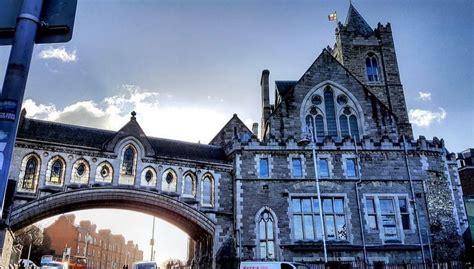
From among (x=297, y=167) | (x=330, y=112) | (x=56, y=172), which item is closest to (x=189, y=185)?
(x=297, y=167)

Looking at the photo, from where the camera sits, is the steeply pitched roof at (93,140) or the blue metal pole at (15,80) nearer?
the blue metal pole at (15,80)

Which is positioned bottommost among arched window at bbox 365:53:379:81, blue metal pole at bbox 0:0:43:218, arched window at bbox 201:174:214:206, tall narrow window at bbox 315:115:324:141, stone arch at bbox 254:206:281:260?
blue metal pole at bbox 0:0:43:218

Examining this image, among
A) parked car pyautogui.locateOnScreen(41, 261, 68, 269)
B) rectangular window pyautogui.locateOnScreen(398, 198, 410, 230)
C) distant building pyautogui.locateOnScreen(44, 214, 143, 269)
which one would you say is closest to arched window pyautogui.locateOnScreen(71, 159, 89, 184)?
parked car pyautogui.locateOnScreen(41, 261, 68, 269)

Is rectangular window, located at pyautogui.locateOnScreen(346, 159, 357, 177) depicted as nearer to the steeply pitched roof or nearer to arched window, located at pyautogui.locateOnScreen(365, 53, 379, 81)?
the steeply pitched roof

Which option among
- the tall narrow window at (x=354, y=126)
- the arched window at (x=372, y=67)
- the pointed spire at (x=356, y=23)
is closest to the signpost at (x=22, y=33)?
the tall narrow window at (x=354, y=126)

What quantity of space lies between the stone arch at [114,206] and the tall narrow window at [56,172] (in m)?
0.73

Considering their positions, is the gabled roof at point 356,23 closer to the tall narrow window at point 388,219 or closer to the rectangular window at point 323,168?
the rectangular window at point 323,168

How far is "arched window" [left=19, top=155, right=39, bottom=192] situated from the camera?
60.4ft

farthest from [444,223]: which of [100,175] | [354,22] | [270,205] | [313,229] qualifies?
[354,22]

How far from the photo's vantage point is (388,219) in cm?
2152

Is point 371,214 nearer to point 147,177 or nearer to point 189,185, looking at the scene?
point 189,185

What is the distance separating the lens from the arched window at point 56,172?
1894 cm

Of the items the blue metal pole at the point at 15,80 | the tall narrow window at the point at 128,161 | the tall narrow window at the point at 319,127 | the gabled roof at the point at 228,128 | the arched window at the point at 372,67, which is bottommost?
the blue metal pole at the point at 15,80

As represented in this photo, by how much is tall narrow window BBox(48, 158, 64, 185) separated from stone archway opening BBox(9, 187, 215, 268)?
745 mm
